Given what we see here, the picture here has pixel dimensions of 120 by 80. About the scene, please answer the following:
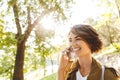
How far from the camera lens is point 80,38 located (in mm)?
2350

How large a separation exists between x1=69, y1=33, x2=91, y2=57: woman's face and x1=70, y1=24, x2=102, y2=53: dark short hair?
27mm

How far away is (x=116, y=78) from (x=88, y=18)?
81.7ft

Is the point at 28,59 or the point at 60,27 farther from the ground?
the point at 60,27

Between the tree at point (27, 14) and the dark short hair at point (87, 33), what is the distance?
6730 mm

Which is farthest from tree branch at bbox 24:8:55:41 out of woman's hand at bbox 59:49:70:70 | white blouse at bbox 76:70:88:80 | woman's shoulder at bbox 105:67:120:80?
woman's shoulder at bbox 105:67:120:80

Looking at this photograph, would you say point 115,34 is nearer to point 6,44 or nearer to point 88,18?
point 88,18

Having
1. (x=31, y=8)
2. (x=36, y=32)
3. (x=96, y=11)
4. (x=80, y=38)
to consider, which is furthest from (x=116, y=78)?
(x=96, y=11)

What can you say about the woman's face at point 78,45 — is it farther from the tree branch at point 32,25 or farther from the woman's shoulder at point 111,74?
the tree branch at point 32,25

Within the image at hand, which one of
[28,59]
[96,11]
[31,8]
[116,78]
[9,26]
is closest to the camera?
[116,78]

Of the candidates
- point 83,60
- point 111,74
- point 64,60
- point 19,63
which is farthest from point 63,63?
point 19,63

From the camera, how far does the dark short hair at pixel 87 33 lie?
2.35 m

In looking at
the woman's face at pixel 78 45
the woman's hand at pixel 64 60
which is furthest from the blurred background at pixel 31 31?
the woman's face at pixel 78 45

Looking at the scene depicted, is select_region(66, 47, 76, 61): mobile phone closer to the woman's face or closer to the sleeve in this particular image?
the woman's face

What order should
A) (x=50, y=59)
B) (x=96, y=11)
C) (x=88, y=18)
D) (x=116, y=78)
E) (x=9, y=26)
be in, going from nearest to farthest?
1. (x=116, y=78)
2. (x=9, y=26)
3. (x=50, y=59)
4. (x=96, y=11)
5. (x=88, y=18)
